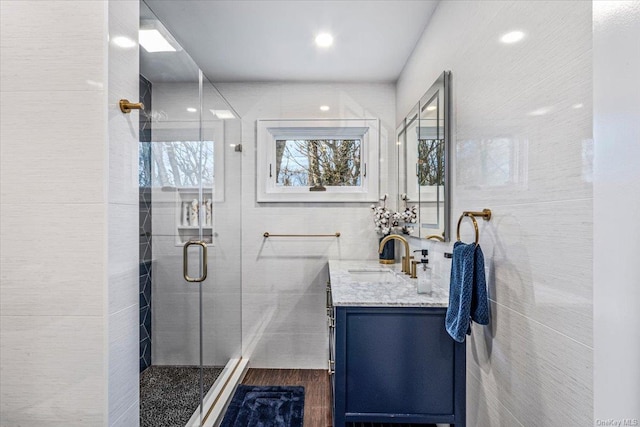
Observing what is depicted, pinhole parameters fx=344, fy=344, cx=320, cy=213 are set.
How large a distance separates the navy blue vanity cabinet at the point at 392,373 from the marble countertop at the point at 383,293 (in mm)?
34

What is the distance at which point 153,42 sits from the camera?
4.83 feet

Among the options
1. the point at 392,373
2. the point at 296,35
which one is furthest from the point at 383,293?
the point at 296,35

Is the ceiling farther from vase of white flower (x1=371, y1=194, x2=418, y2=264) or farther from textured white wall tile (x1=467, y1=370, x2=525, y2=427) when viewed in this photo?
textured white wall tile (x1=467, y1=370, x2=525, y2=427)

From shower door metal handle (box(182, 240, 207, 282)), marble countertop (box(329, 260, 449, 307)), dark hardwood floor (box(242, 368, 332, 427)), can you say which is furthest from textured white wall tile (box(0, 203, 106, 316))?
dark hardwood floor (box(242, 368, 332, 427))

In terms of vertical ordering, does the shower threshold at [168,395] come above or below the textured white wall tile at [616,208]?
below

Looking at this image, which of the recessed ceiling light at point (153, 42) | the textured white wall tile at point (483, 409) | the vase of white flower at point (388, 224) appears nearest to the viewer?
the textured white wall tile at point (483, 409)

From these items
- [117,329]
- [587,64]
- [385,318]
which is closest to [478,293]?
[385,318]

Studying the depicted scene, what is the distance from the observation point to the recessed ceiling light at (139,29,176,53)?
1.38 metres

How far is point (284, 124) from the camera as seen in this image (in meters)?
2.88

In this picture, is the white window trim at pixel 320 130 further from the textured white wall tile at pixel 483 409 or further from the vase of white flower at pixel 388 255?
the textured white wall tile at pixel 483 409

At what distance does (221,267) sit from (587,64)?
7.08 ft

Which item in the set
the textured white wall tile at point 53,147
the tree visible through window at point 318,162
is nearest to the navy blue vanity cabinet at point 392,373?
the textured white wall tile at point 53,147

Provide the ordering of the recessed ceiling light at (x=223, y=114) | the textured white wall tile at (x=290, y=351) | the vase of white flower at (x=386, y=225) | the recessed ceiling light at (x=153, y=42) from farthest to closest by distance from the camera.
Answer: the textured white wall tile at (x=290, y=351), the vase of white flower at (x=386, y=225), the recessed ceiling light at (x=223, y=114), the recessed ceiling light at (x=153, y=42)

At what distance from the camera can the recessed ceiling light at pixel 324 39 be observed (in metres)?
2.18
